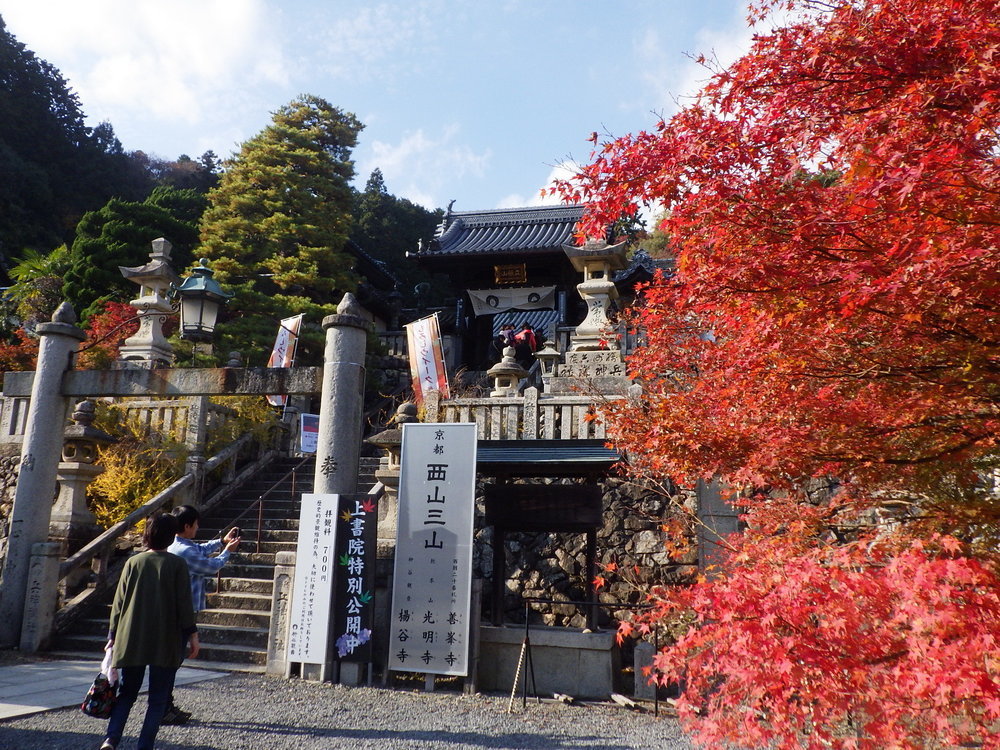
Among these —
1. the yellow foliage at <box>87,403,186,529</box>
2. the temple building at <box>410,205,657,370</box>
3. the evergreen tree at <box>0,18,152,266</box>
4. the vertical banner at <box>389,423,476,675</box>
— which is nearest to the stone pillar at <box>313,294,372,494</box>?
the vertical banner at <box>389,423,476,675</box>

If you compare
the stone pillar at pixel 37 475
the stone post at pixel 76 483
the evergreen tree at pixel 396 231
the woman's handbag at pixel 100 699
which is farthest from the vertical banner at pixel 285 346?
the evergreen tree at pixel 396 231

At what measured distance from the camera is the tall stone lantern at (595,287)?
12.5 meters

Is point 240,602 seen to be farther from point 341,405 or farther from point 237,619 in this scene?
point 341,405

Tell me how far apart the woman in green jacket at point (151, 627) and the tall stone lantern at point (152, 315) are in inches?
415

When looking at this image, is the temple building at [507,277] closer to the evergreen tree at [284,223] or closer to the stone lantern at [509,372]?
the evergreen tree at [284,223]

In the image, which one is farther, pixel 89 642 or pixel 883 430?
pixel 89 642

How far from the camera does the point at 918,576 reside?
309 centimetres

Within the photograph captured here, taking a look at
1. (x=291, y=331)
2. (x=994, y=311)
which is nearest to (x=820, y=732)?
(x=994, y=311)

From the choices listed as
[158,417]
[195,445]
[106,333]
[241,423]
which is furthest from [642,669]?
[106,333]

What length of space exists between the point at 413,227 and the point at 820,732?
38.2 metres

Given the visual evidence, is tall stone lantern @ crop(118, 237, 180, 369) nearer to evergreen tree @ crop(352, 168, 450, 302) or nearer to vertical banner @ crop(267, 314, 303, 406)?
vertical banner @ crop(267, 314, 303, 406)

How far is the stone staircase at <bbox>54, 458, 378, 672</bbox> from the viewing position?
7867 millimetres

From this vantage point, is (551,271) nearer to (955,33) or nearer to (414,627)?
(414,627)

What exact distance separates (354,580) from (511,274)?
18.9 metres
